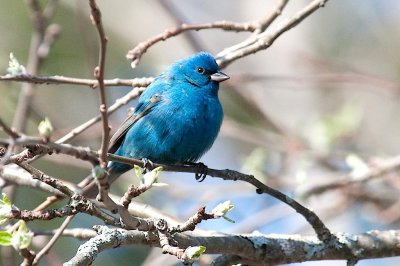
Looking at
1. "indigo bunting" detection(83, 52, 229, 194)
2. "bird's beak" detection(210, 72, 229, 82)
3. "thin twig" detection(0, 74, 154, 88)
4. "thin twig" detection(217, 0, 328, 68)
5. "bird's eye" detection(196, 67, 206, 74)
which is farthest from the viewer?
"bird's eye" detection(196, 67, 206, 74)

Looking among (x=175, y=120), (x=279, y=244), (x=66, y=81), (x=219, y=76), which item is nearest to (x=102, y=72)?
(x=66, y=81)

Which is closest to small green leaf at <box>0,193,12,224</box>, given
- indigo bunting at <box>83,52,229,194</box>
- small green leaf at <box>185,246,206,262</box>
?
small green leaf at <box>185,246,206,262</box>

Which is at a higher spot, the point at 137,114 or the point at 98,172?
the point at 137,114

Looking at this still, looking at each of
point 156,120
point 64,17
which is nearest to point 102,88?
point 156,120

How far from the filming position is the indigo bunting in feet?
16.5

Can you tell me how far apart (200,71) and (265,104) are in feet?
7.45

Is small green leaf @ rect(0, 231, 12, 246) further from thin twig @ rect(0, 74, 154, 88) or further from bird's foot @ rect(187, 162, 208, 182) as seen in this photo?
bird's foot @ rect(187, 162, 208, 182)

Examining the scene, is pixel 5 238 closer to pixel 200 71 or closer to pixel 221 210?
pixel 221 210

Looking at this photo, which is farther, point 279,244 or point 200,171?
point 200,171

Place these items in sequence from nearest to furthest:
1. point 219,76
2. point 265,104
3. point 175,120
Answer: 1. point 175,120
2. point 219,76
3. point 265,104

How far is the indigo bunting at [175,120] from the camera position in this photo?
5.02 meters

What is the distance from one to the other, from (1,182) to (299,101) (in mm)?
5665

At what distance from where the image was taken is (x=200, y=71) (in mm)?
5582

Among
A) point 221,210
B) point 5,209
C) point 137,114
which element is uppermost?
point 137,114
